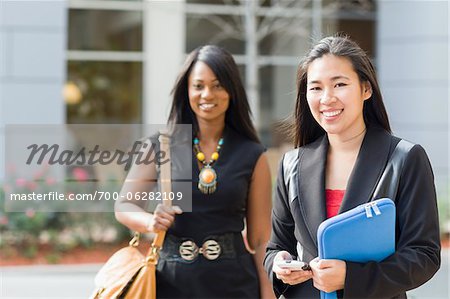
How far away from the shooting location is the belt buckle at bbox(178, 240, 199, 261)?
337 cm

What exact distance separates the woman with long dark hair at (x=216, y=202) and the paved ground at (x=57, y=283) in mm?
4139

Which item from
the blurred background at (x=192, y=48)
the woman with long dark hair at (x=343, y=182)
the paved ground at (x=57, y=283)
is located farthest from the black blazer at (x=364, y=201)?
the blurred background at (x=192, y=48)

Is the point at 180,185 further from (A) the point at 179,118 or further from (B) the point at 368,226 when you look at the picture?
(B) the point at 368,226

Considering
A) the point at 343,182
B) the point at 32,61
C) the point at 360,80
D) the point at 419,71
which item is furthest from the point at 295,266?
the point at 419,71

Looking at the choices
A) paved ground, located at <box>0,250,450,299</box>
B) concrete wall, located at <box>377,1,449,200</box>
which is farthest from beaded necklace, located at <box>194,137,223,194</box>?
concrete wall, located at <box>377,1,449,200</box>

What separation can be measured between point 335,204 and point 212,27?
39.1 ft

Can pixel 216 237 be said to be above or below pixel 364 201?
below

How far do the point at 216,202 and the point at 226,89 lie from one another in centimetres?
57

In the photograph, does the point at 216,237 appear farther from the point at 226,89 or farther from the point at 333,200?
the point at 333,200

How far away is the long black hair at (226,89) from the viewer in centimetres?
355

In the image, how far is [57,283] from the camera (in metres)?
8.04
